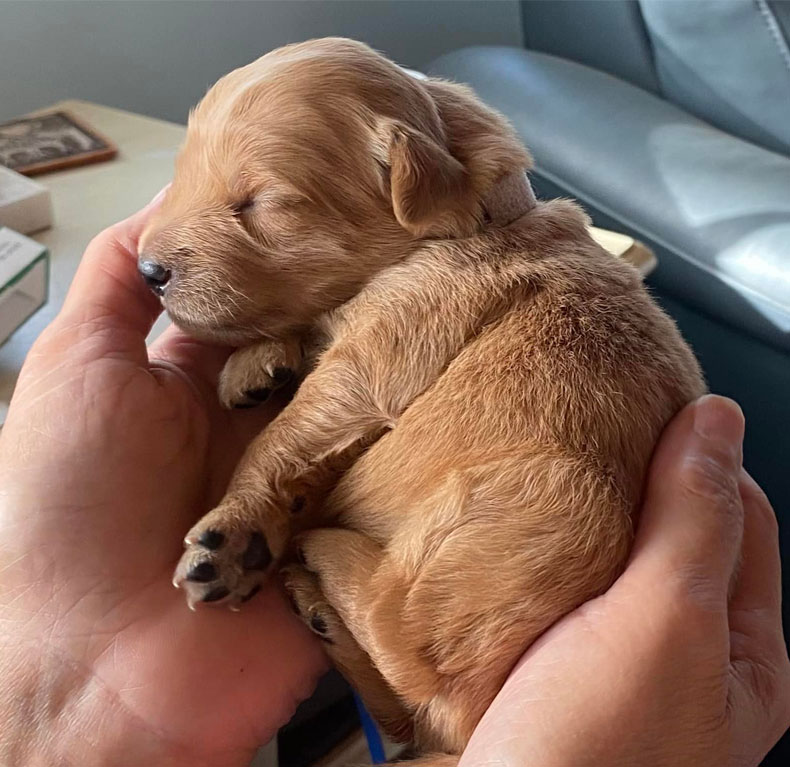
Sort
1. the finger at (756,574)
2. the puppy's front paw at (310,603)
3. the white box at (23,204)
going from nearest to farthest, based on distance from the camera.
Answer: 1. the puppy's front paw at (310,603)
2. the finger at (756,574)
3. the white box at (23,204)

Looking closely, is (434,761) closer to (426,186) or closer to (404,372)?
(404,372)

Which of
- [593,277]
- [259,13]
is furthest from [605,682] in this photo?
[259,13]

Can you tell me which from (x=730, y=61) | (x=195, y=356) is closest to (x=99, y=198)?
(x=195, y=356)

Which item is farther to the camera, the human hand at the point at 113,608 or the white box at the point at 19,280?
the white box at the point at 19,280

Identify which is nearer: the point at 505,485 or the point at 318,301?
the point at 505,485

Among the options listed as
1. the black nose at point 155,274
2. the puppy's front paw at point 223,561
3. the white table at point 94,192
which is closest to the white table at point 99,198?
the white table at point 94,192

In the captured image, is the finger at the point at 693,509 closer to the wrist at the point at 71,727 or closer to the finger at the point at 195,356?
the wrist at the point at 71,727

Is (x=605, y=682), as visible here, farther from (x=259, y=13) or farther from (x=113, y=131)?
(x=259, y=13)

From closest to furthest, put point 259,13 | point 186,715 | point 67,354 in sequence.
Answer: point 186,715 < point 67,354 < point 259,13
